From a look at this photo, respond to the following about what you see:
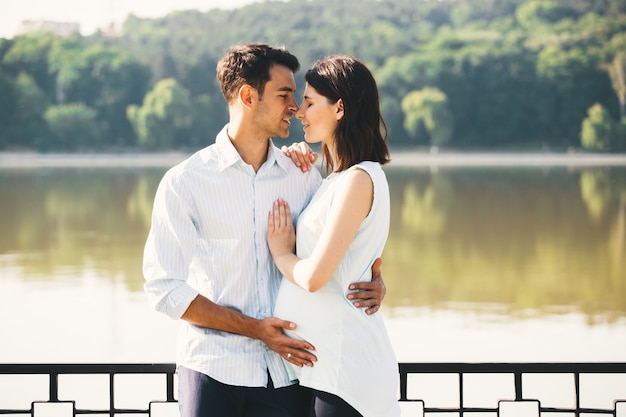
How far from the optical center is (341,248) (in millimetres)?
1779

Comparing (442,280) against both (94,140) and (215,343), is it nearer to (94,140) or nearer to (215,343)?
(215,343)

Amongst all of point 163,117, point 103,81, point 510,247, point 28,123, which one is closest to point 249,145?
point 510,247

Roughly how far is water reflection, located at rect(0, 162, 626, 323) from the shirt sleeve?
10.4 meters

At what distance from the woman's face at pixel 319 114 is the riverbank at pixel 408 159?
48.3 m

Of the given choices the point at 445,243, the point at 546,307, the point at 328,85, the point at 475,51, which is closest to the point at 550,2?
the point at 475,51

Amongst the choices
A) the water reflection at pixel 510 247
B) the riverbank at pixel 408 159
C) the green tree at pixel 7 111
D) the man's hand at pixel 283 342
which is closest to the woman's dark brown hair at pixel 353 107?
the man's hand at pixel 283 342

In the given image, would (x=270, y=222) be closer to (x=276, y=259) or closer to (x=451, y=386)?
(x=276, y=259)

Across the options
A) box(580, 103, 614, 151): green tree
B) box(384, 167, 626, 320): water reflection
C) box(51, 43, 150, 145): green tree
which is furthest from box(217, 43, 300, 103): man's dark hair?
box(51, 43, 150, 145): green tree

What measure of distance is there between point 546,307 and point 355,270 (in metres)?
11.0

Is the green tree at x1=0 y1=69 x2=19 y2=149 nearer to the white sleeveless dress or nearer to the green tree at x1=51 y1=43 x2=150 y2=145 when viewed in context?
the green tree at x1=51 y1=43 x2=150 y2=145

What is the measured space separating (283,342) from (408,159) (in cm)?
5249

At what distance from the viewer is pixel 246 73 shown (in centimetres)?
192

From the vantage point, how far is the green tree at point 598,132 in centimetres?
5459

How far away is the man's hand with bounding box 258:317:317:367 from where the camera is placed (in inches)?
72.0
